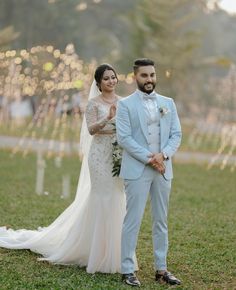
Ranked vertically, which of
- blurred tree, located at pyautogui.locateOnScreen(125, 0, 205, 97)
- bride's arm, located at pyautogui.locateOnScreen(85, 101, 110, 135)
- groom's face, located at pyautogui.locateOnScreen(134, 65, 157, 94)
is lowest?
bride's arm, located at pyautogui.locateOnScreen(85, 101, 110, 135)

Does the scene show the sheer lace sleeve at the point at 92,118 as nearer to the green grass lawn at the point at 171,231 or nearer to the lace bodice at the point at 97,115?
the lace bodice at the point at 97,115

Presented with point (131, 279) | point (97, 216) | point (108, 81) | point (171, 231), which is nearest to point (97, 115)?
point (108, 81)

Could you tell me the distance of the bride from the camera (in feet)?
19.2

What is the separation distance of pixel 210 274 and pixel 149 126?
5.54ft

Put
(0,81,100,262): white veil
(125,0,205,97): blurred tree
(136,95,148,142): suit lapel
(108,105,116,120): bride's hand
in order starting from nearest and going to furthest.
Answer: (136,95,148,142): suit lapel
(108,105,116,120): bride's hand
(0,81,100,262): white veil
(125,0,205,97): blurred tree

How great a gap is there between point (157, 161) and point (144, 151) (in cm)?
14

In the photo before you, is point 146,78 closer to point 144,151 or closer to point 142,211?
point 144,151

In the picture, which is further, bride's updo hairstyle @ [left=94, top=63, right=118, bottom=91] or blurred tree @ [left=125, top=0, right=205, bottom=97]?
blurred tree @ [left=125, top=0, right=205, bottom=97]

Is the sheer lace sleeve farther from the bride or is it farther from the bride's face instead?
the bride's face

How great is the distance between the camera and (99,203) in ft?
19.5

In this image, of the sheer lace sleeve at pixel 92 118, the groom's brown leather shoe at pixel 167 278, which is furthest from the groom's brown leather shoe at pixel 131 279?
the sheer lace sleeve at pixel 92 118

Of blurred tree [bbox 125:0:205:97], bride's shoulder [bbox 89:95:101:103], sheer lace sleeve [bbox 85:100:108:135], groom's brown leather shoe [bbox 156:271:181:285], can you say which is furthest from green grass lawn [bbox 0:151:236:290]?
blurred tree [bbox 125:0:205:97]

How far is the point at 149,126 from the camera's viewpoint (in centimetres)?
538

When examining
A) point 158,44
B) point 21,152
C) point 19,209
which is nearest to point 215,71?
point 158,44
